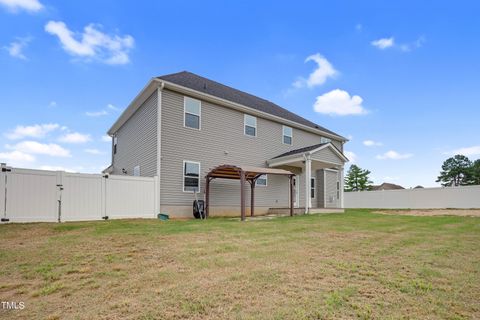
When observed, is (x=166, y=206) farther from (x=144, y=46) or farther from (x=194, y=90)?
(x=144, y=46)

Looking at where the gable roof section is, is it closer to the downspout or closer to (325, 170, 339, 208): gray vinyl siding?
(325, 170, 339, 208): gray vinyl siding

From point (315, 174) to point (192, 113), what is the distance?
10.1 meters

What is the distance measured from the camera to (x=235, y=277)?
4055 mm

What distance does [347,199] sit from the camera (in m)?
27.8

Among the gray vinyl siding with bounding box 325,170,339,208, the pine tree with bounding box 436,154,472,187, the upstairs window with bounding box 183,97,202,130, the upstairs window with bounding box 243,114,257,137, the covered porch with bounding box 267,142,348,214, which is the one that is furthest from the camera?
the pine tree with bounding box 436,154,472,187

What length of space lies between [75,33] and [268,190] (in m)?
11.8

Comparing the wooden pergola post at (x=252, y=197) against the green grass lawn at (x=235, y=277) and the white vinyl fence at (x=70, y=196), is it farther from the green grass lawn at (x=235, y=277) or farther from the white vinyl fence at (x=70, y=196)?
the green grass lawn at (x=235, y=277)

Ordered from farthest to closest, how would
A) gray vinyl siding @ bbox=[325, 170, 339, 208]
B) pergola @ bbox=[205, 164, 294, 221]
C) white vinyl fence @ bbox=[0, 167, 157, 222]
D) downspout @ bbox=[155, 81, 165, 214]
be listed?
1. gray vinyl siding @ bbox=[325, 170, 339, 208]
2. pergola @ bbox=[205, 164, 294, 221]
3. downspout @ bbox=[155, 81, 165, 214]
4. white vinyl fence @ bbox=[0, 167, 157, 222]

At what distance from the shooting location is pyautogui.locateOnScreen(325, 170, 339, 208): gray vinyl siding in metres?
19.9

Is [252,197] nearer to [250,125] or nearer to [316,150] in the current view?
[250,125]

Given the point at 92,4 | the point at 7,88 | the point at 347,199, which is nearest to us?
the point at 92,4

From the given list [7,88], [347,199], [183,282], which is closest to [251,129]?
[7,88]

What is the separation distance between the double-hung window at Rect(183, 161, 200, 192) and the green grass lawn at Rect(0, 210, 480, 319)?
5.87m

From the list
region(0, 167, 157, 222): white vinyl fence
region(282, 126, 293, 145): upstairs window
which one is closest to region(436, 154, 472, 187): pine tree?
region(282, 126, 293, 145): upstairs window
